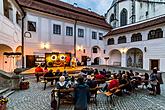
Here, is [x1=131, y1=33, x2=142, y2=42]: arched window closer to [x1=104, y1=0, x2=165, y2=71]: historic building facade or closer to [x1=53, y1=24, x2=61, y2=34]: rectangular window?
[x1=104, y1=0, x2=165, y2=71]: historic building facade

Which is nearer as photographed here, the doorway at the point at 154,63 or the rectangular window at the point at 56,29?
the doorway at the point at 154,63

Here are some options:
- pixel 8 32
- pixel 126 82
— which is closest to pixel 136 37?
pixel 126 82

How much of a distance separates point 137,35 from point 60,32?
13.4m

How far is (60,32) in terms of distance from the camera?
2498 cm

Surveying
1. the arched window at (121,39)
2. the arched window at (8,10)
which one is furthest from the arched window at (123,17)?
the arched window at (8,10)

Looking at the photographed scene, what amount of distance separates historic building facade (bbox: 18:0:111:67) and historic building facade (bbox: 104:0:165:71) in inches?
133

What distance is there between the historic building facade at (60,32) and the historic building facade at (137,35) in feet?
11.1

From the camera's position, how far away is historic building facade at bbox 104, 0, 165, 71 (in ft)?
76.4

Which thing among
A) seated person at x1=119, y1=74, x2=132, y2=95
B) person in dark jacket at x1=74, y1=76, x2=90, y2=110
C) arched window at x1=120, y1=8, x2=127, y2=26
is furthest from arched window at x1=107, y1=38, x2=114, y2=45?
person in dark jacket at x1=74, y1=76, x2=90, y2=110

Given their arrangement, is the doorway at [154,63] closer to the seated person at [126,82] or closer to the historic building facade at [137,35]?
the historic building facade at [137,35]

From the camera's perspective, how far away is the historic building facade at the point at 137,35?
2330cm

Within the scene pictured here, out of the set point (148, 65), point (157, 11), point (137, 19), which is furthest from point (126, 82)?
point (137, 19)

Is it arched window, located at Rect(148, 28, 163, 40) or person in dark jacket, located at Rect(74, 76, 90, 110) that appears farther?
arched window, located at Rect(148, 28, 163, 40)

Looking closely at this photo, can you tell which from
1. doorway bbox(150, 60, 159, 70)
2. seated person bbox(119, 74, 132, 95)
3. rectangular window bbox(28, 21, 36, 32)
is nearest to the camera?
seated person bbox(119, 74, 132, 95)
